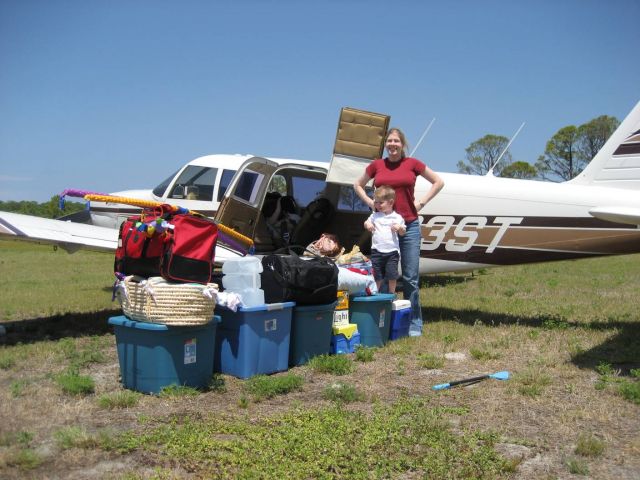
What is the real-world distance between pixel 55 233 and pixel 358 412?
472 cm

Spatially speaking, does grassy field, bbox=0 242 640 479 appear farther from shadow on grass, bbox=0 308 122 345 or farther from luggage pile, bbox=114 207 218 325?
luggage pile, bbox=114 207 218 325

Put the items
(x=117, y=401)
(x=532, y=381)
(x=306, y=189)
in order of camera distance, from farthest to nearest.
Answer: (x=306, y=189)
(x=532, y=381)
(x=117, y=401)

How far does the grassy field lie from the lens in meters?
3.07

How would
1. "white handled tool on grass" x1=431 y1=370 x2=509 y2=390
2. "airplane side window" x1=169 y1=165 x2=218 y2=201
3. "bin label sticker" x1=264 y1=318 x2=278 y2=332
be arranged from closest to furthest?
"white handled tool on grass" x1=431 y1=370 x2=509 y2=390, "bin label sticker" x1=264 y1=318 x2=278 y2=332, "airplane side window" x1=169 y1=165 x2=218 y2=201

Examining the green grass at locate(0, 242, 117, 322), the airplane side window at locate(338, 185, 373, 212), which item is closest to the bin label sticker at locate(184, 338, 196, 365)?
the green grass at locate(0, 242, 117, 322)

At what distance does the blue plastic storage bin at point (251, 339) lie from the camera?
475cm

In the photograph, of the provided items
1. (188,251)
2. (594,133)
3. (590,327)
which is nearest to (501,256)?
(590,327)

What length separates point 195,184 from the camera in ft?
32.0

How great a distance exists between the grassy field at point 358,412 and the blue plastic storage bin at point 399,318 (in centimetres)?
19

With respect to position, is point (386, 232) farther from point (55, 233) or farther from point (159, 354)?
point (55, 233)

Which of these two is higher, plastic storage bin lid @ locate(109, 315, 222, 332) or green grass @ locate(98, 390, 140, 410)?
plastic storage bin lid @ locate(109, 315, 222, 332)

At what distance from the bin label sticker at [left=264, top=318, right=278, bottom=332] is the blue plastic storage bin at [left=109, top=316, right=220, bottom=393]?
53 centimetres

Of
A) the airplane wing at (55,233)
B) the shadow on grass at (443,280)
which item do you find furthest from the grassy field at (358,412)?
the shadow on grass at (443,280)

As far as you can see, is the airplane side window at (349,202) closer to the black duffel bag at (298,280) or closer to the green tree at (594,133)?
the black duffel bag at (298,280)
